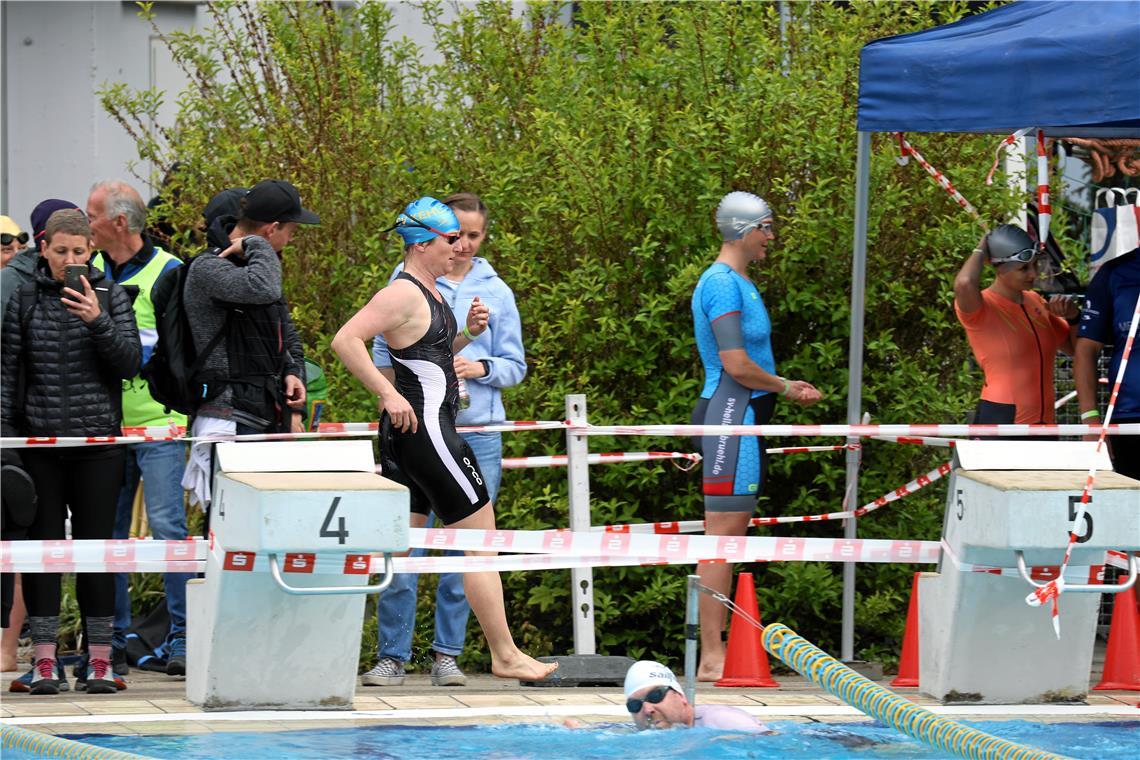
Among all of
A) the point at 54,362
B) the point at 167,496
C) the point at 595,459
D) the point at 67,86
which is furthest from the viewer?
the point at 67,86

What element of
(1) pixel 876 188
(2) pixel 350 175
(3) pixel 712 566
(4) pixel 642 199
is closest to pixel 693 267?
(4) pixel 642 199

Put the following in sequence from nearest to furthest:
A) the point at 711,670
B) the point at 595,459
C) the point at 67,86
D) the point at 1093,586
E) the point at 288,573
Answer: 1. the point at 288,573
2. the point at 1093,586
3. the point at 711,670
4. the point at 595,459
5. the point at 67,86

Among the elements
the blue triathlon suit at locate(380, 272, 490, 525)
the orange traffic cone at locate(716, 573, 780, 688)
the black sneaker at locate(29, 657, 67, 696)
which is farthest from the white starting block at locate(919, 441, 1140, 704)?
the black sneaker at locate(29, 657, 67, 696)

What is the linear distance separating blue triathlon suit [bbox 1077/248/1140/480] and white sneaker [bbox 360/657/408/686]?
3355 mm

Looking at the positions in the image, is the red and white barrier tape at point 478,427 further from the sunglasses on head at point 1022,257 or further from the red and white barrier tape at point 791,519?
the sunglasses on head at point 1022,257

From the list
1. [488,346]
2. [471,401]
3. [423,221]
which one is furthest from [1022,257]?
[423,221]

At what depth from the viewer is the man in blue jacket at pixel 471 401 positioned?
7.54 metres

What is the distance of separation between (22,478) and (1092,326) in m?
4.81

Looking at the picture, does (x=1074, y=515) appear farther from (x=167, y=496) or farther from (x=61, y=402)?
(x=61, y=402)

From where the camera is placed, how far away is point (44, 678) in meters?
7.04

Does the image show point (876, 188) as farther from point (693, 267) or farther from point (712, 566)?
point (712, 566)

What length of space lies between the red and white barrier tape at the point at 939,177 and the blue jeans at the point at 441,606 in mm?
2514

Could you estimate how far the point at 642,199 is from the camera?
8867mm

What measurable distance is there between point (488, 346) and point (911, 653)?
2335mm
